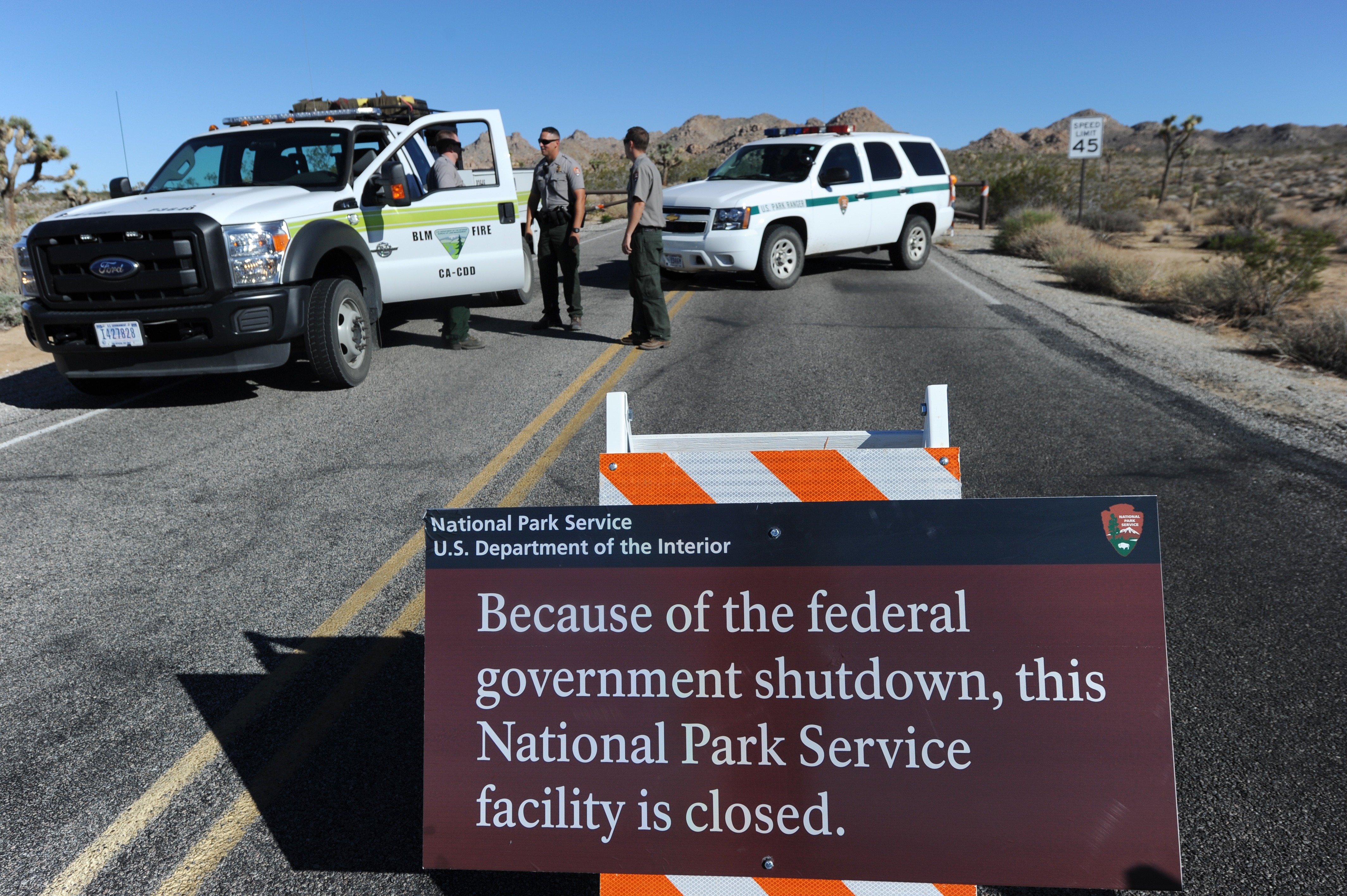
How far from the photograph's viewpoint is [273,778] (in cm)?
296

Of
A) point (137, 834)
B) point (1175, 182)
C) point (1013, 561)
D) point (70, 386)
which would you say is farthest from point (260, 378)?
point (1175, 182)

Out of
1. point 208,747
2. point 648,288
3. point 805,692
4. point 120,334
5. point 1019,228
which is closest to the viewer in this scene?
point 805,692

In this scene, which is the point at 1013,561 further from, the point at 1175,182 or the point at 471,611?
the point at 1175,182

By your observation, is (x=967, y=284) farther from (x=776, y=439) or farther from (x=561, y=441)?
(x=776, y=439)

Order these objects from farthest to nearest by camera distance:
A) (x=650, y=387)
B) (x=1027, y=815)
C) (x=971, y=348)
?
(x=971, y=348) < (x=650, y=387) < (x=1027, y=815)

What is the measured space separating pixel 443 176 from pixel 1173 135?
39981 millimetres

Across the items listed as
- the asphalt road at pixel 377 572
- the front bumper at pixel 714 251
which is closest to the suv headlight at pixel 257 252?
the asphalt road at pixel 377 572

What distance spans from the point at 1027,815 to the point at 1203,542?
10.2 feet


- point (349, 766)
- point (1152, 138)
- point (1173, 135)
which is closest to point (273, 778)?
point (349, 766)

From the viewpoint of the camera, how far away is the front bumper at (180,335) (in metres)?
7.08

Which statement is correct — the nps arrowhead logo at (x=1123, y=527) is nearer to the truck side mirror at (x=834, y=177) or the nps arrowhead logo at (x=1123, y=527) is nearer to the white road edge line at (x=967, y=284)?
the white road edge line at (x=967, y=284)

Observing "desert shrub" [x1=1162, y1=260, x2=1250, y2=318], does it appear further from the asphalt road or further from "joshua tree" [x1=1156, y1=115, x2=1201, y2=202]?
"joshua tree" [x1=1156, y1=115, x2=1201, y2=202]

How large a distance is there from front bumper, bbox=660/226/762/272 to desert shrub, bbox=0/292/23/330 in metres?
8.20

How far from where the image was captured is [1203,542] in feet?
15.3
